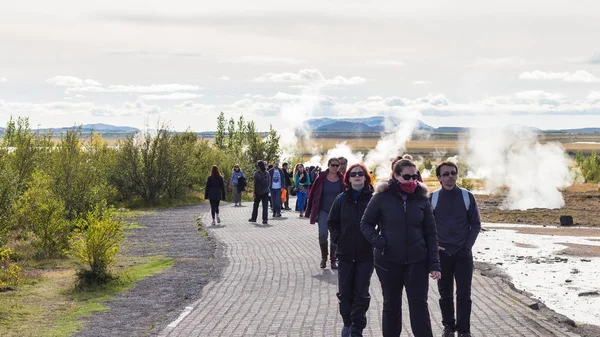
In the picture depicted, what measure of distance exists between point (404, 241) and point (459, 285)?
5.09ft

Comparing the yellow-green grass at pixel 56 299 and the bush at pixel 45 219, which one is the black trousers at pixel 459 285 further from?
the bush at pixel 45 219

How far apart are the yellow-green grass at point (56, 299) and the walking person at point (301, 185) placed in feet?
36.0

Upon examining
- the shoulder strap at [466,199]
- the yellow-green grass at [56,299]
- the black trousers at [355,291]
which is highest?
the shoulder strap at [466,199]

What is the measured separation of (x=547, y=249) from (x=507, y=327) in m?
13.0

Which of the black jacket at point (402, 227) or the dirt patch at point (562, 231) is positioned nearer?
the black jacket at point (402, 227)

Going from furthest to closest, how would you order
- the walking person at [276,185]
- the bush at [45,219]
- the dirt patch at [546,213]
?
the dirt patch at [546,213]
the walking person at [276,185]
the bush at [45,219]

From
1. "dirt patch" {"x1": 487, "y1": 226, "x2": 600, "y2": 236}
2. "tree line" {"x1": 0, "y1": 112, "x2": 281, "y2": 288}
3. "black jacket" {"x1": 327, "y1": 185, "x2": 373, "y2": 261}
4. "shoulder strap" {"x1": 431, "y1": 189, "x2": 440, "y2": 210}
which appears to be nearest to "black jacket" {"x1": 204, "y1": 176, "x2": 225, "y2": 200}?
"tree line" {"x1": 0, "y1": 112, "x2": 281, "y2": 288}

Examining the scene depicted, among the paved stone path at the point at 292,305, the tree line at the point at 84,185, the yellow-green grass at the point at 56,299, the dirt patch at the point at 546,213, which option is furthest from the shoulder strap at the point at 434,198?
the dirt patch at the point at 546,213

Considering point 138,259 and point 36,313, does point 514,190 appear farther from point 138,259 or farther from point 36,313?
point 36,313

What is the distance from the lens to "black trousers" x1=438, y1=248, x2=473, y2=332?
838cm

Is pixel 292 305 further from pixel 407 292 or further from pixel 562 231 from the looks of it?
pixel 562 231

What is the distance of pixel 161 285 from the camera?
13.4 m

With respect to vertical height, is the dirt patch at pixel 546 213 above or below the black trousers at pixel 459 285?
below

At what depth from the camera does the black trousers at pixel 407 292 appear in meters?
7.20
